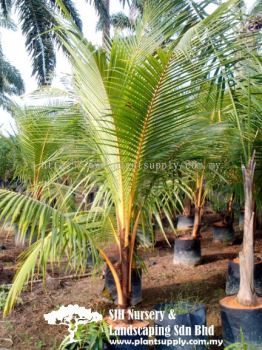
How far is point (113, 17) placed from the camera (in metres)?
16.3

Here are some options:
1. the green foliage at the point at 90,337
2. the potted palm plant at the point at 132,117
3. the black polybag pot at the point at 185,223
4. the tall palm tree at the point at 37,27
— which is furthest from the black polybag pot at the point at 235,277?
the tall palm tree at the point at 37,27

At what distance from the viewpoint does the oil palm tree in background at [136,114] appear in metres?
1.93

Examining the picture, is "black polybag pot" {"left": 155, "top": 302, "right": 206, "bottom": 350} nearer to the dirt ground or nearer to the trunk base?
the trunk base

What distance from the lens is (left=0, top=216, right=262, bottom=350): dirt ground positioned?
9.60 ft

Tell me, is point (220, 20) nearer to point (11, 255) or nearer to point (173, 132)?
point (173, 132)

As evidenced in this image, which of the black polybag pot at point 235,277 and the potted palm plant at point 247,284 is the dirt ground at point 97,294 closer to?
the black polybag pot at point 235,277

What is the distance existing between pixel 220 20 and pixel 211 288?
102 inches

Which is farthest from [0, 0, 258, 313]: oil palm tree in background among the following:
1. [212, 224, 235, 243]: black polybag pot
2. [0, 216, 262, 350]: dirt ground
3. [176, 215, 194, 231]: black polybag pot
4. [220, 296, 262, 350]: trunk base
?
[176, 215, 194, 231]: black polybag pot

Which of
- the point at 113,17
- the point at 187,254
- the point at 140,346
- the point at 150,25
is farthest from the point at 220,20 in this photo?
the point at 113,17

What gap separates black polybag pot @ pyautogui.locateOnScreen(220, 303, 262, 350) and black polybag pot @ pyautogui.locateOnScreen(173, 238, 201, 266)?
2003 mm

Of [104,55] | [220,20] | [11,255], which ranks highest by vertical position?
[220,20]

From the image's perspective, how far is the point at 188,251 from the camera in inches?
176

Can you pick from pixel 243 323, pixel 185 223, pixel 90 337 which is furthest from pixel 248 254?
pixel 185 223

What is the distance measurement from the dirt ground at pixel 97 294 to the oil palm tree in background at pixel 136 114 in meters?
0.86
